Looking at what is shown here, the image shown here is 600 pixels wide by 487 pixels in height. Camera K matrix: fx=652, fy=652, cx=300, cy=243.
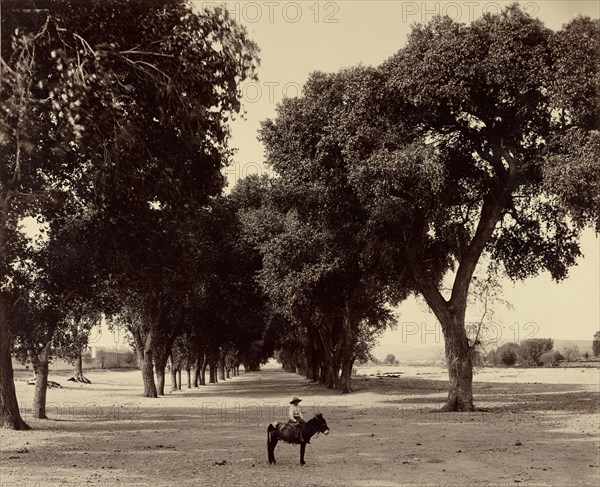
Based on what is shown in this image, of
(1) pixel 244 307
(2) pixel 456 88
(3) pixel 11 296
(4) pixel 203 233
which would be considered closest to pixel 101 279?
(3) pixel 11 296

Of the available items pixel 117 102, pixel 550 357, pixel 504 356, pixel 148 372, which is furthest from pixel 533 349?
pixel 117 102

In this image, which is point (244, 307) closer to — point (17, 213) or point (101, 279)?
point (101, 279)

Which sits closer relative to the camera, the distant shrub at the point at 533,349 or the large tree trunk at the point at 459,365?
the large tree trunk at the point at 459,365

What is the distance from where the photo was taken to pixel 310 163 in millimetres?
25609

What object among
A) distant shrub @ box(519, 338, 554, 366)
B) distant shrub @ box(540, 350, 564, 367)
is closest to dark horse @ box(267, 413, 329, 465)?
distant shrub @ box(540, 350, 564, 367)

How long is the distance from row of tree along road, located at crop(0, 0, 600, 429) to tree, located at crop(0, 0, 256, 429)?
0.06m

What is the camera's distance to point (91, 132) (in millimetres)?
12664

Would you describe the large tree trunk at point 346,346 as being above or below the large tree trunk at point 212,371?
above

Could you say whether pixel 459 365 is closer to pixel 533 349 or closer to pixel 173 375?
pixel 173 375

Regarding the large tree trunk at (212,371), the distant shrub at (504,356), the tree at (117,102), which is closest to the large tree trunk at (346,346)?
the tree at (117,102)

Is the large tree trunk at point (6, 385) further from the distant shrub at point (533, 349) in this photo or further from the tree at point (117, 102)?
the distant shrub at point (533, 349)

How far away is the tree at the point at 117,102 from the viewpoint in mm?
11070

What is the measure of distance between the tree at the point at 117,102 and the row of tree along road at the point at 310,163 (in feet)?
0.20

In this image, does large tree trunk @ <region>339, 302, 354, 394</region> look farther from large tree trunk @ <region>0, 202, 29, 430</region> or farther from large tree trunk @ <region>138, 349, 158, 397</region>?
large tree trunk @ <region>0, 202, 29, 430</region>
